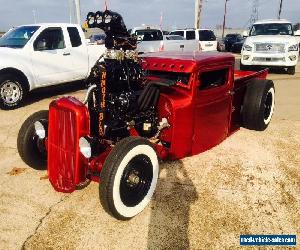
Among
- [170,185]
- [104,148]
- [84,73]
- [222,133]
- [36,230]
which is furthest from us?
[84,73]

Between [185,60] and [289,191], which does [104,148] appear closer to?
[185,60]

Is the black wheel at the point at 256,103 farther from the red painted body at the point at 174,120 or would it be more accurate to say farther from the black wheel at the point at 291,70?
the black wheel at the point at 291,70

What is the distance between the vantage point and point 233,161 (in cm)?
466

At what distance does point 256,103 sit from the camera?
514 centimetres

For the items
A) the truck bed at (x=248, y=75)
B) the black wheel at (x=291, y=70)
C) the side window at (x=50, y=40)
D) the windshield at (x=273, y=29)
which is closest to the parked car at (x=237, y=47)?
the windshield at (x=273, y=29)

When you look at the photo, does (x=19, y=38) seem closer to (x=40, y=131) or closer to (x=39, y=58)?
(x=39, y=58)

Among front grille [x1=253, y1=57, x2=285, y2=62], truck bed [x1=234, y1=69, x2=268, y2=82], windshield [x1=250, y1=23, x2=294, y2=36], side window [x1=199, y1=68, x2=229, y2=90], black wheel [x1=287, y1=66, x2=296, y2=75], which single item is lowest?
black wheel [x1=287, y1=66, x2=296, y2=75]

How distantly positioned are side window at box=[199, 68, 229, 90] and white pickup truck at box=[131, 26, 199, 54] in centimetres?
881

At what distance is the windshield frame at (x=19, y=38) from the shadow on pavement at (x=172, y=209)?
221 inches

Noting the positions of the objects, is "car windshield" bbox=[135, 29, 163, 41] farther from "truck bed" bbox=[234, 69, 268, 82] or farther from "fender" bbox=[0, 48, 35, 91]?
"truck bed" bbox=[234, 69, 268, 82]

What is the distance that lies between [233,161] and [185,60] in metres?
1.73

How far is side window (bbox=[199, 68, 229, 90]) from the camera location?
4.18 m

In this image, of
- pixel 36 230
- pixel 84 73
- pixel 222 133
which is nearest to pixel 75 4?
pixel 84 73

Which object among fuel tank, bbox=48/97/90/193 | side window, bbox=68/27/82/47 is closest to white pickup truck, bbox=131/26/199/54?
side window, bbox=68/27/82/47
